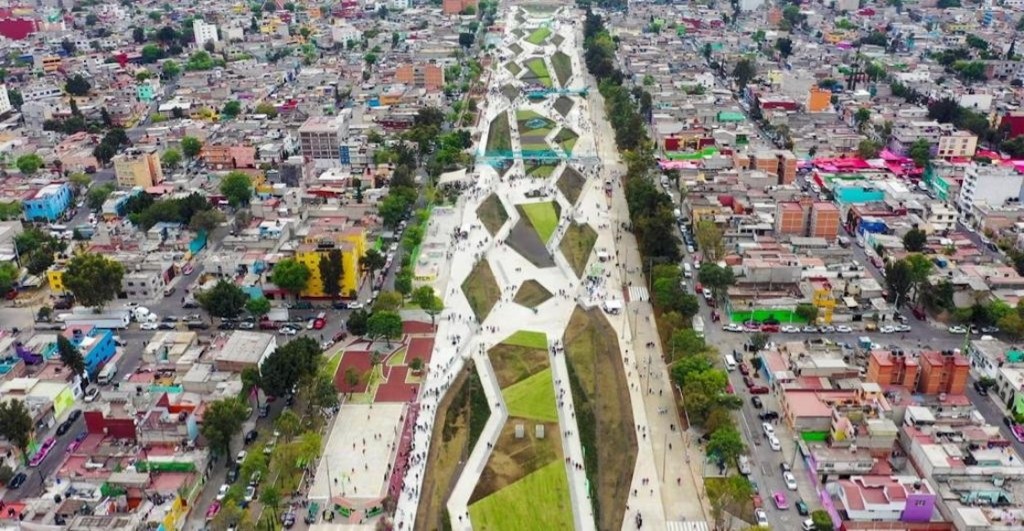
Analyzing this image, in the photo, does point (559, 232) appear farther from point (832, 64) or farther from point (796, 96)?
point (832, 64)

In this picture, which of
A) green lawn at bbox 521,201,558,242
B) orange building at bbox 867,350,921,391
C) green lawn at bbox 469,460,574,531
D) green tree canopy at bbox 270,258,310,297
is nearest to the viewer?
green lawn at bbox 469,460,574,531

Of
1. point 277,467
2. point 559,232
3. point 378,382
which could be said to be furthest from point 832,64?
point 277,467

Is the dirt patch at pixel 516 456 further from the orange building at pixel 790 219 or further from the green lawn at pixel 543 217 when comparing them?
the orange building at pixel 790 219

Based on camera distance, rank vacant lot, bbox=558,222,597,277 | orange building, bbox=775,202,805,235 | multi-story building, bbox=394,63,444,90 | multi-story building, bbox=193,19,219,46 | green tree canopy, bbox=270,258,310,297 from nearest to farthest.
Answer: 1. green tree canopy, bbox=270,258,310,297
2. vacant lot, bbox=558,222,597,277
3. orange building, bbox=775,202,805,235
4. multi-story building, bbox=394,63,444,90
5. multi-story building, bbox=193,19,219,46

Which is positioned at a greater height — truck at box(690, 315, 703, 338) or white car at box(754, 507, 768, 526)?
truck at box(690, 315, 703, 338)

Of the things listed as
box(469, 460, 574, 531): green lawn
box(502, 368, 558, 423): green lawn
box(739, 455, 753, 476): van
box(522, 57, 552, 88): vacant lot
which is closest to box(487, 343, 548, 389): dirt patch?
box(502, 368, 558, 423): green lawn

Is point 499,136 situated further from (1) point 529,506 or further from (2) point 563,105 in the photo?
(1) point 529,506

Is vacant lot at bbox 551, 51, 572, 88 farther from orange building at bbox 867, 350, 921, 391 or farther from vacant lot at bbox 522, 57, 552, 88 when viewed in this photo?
orange building at bbox 867, 350, 921, 391
